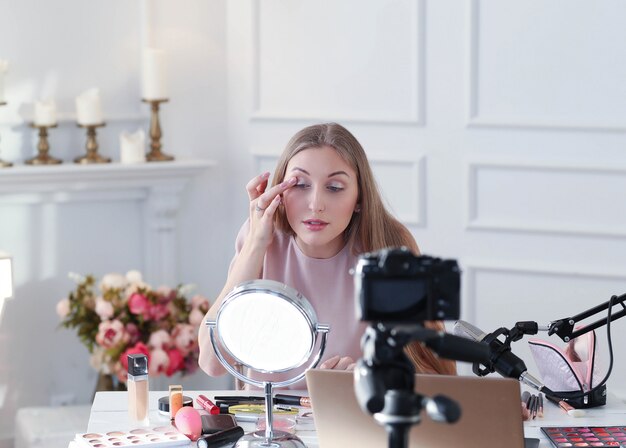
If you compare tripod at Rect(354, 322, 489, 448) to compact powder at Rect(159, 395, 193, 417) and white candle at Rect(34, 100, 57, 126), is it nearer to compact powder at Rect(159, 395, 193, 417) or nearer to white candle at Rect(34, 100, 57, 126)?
compact powder at Rect(159, 395, 193, 417)

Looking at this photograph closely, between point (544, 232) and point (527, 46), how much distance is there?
0.60 metres

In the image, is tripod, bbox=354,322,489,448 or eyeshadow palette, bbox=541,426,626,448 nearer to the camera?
tripod, bbox=354,322,489,448

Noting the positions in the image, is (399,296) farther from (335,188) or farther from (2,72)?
(2,72)

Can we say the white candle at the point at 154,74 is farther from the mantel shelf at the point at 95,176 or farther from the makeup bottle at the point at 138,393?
the makeup bottle at the point at 138,393

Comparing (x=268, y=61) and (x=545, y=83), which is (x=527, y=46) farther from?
(x=268, y=61)

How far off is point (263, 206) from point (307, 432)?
1.71ft

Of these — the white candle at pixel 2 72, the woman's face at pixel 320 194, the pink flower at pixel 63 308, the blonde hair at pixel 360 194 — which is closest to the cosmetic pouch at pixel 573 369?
the blonde hair at pixel 360 194

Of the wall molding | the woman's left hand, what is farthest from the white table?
the wall molding

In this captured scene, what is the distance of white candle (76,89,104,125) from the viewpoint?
142 inches

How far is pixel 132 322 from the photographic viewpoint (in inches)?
137

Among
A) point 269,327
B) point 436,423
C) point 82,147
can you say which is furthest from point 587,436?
point 82,147

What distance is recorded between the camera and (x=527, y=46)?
352cm

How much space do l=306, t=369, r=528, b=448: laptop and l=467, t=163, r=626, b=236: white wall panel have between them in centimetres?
194

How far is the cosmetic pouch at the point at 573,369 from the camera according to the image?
7.00 feet
